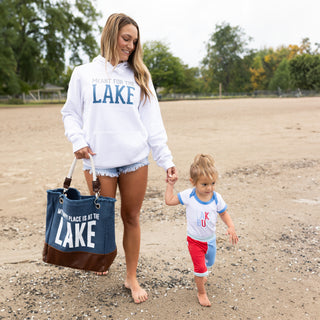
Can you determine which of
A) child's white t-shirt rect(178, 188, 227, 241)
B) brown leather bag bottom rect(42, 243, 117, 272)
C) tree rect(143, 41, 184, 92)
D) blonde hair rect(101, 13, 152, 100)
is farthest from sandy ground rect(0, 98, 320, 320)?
tree rect(143, 41, 184, 92)

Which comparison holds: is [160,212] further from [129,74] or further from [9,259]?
[129,74]

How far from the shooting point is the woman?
2.37 meters

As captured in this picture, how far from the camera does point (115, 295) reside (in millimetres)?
2789

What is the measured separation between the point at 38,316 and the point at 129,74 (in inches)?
75.4

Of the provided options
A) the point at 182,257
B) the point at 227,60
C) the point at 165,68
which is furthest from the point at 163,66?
the point at 182,257

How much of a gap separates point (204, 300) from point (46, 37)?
3662cm

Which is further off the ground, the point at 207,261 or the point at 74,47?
the point at 74,47

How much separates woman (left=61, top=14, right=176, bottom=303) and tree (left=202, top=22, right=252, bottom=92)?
7112 centimetres

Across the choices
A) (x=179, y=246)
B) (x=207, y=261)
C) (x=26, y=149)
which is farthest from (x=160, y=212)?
(x=26, y=149)

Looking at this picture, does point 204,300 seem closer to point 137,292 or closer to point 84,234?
point 137,292

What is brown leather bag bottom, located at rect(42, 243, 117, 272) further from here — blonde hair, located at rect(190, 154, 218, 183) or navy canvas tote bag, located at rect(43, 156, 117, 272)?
blonde hair, located at rect(190, 154, 218, 183)

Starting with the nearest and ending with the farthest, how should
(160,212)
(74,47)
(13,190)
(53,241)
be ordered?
(53,241)
(160,212)
(13,190)
(74,47)

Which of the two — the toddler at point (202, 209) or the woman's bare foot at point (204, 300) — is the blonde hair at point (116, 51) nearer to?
the toddler at point (202, 209)

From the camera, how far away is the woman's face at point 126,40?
2.45 metres
